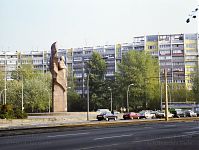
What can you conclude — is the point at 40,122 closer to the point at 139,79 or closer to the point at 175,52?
the point at 139,79

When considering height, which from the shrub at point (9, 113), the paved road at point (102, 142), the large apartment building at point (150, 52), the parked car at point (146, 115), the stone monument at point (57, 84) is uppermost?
the large apartment building at point (150, 52)

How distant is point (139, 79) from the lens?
9238 centimetres

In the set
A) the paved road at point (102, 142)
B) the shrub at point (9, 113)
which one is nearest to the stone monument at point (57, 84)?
the shrub at point (9, 113)

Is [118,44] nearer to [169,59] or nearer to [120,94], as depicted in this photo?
[169,59]

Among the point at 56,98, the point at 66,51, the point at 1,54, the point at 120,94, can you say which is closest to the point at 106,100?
the point at 120,94

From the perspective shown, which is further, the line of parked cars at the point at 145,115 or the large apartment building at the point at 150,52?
the large apartment building at the point at 150,52

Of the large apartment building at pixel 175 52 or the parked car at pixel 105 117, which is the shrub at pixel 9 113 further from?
the large apartment building at pixel 175 52

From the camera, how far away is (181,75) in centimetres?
13250

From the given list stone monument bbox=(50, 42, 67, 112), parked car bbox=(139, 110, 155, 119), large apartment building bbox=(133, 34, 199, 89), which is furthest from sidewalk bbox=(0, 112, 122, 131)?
large apartment building bbox=(133, 34, 199, 89)

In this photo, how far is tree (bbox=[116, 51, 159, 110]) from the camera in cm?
9169

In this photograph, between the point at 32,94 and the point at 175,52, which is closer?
the point at 32,94

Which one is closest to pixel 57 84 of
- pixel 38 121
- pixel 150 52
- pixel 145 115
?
pixel 38 121

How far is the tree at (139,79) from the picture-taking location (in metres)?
91.7

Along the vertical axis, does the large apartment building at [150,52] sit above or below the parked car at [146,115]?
above
